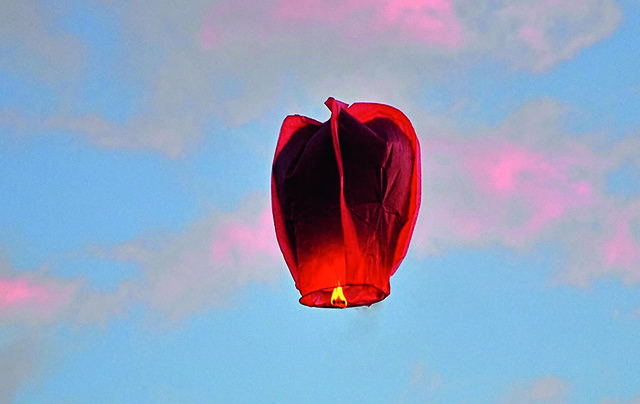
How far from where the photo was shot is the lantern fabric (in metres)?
22.2

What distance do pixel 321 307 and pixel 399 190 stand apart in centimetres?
181

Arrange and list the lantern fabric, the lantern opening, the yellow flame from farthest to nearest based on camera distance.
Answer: the lantern opening, the yellow flame, the lantern fabric

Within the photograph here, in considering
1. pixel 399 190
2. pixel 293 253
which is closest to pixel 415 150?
pixel 399 190

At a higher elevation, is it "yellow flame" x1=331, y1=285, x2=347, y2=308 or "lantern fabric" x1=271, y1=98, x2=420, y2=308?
"lantern fabric" x1=271, y1=98, x2=420, y2=308

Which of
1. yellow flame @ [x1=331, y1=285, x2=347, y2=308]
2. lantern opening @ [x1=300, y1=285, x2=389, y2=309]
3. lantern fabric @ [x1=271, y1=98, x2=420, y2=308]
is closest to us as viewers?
lantern fabric @ [x1=271, y1=98, x2=420, y2=308]

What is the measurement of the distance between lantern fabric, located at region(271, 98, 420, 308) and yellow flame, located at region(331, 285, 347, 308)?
0.01 meters

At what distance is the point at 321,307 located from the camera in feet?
74.7

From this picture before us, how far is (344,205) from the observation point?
72.5 feet

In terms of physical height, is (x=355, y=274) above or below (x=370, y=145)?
below

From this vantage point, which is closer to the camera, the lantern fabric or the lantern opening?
the lantern fabric

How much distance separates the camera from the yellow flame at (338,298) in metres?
22.5

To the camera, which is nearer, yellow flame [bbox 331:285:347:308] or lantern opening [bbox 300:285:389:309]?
yellow flame [bbox 331:285:347:308]

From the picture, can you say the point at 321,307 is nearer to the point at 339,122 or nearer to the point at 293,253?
the point at 293,253

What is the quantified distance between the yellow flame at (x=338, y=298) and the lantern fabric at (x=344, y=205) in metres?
0.01
